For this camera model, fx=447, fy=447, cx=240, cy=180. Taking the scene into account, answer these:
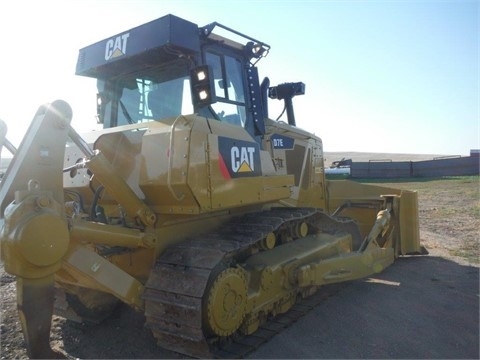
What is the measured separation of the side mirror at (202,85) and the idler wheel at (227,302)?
1.55 metres

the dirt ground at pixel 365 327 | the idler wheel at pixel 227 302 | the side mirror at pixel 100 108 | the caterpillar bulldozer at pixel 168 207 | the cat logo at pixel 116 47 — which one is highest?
the cat logo at pixel 116 47

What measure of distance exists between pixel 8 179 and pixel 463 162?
24.8 m

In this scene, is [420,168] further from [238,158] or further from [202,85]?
[202,85]

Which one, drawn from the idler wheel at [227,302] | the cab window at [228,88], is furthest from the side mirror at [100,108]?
the idler wheel at [227,302]

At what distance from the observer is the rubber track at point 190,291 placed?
3400mm

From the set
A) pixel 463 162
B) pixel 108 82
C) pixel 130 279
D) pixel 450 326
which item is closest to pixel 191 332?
pixel 130 279

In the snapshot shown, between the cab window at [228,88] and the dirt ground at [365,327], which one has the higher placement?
the cab window at [228,88]

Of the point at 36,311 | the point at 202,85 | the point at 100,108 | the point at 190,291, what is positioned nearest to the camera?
the point at 36,311

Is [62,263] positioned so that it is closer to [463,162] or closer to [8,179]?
[8,179]

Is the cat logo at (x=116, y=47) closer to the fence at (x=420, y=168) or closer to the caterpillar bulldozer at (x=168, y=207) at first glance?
the caterpillar bulldozer at (x=168, y=207)

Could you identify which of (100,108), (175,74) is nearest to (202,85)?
(175,74)

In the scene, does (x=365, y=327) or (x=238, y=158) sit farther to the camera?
(x=365, y=327)

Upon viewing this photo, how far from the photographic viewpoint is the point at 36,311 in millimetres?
3027

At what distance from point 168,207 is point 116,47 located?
6.52ft
